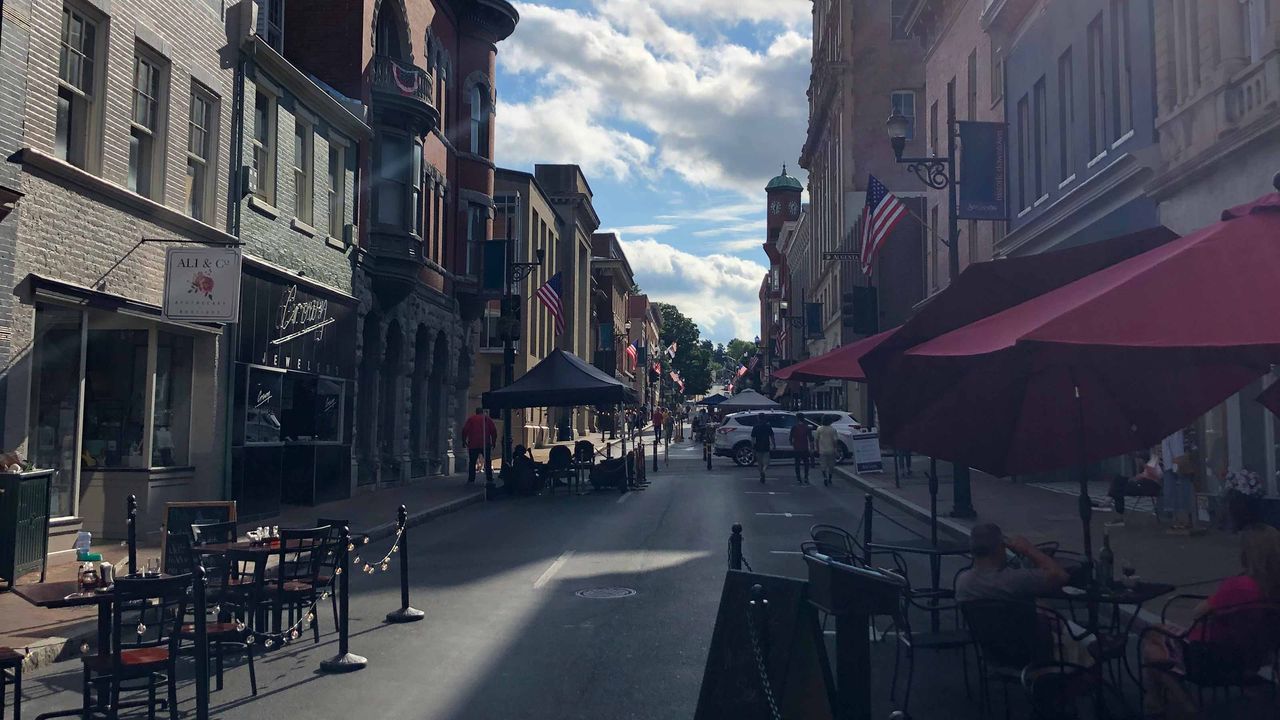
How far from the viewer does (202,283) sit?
14.2 metres

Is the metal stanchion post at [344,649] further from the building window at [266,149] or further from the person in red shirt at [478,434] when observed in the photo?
the person in red shirt at [478,434]

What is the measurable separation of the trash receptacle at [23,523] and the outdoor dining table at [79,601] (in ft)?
11.4

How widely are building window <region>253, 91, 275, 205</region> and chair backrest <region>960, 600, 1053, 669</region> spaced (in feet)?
55.6

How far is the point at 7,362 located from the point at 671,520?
412 inches

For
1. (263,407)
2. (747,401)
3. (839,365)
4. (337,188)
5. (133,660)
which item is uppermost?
(337,188)

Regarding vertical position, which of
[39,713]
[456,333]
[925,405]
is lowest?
[39,713]

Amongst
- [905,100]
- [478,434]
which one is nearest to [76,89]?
[478,434]

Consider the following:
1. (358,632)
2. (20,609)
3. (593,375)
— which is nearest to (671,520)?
(593,375)

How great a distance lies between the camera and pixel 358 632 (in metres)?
9.34

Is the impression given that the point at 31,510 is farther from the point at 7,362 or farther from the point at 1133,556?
the point at 1133,556

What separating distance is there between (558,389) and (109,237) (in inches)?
464

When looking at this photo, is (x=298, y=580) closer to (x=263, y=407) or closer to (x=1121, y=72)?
(x=263, y=407)

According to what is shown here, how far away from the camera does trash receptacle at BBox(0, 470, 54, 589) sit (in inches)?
423

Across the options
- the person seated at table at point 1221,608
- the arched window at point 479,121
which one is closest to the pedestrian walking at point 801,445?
the arched window at point 479,121
